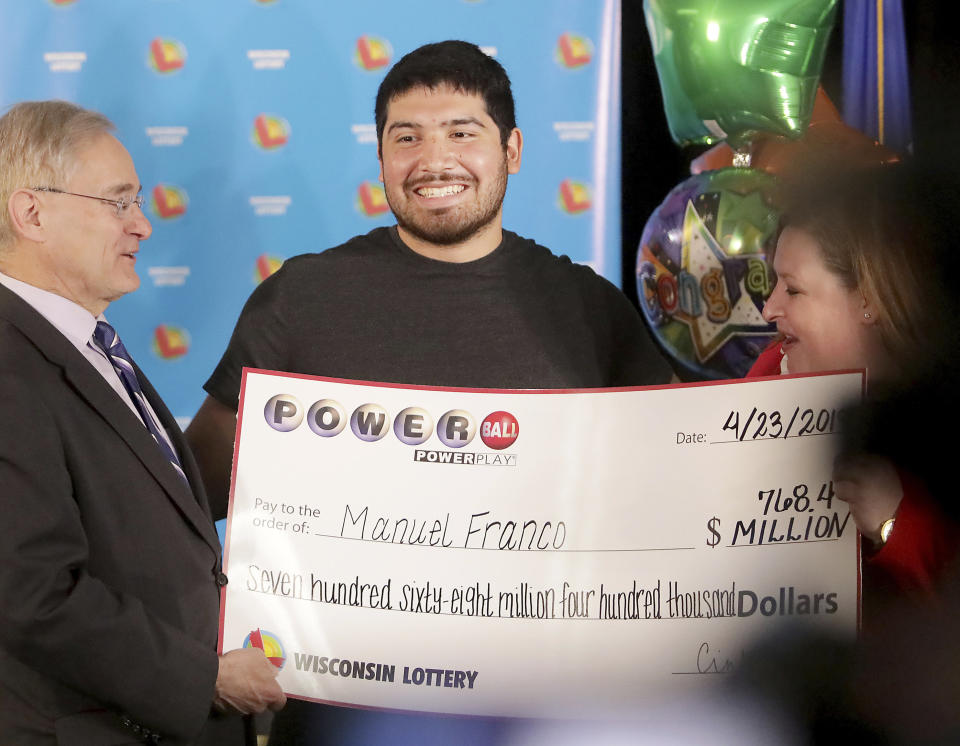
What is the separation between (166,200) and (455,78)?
2.91ft

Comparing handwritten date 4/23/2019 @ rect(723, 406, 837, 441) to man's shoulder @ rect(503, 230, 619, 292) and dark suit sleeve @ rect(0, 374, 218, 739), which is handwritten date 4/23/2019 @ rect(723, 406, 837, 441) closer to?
man's shoulder @ rect(503, 230, 619, 292)

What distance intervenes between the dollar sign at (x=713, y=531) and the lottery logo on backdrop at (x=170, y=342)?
1.51 metres

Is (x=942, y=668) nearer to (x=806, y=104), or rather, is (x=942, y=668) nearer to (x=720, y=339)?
(x=720, y=339)

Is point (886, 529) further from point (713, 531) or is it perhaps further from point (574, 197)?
point (574, 197)

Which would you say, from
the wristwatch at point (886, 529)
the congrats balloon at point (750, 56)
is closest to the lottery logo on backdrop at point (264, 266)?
the congrats balloon at point (750, 56)

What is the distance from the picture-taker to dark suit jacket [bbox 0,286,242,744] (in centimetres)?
166

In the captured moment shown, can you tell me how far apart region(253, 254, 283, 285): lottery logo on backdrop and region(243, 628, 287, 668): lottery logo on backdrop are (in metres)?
1.03

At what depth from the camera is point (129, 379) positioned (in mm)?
1938

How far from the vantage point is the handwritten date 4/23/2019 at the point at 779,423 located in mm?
1925

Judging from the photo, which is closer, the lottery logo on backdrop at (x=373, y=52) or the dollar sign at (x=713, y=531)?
the dollar sign at (x=713, y=531)

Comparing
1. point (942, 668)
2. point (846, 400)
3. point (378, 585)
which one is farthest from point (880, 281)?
point (378, 585)

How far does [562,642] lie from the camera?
1.97 metres

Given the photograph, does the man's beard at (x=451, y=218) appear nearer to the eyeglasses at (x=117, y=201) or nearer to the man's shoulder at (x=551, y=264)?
the man's shoulder at (x=551, y=264)
